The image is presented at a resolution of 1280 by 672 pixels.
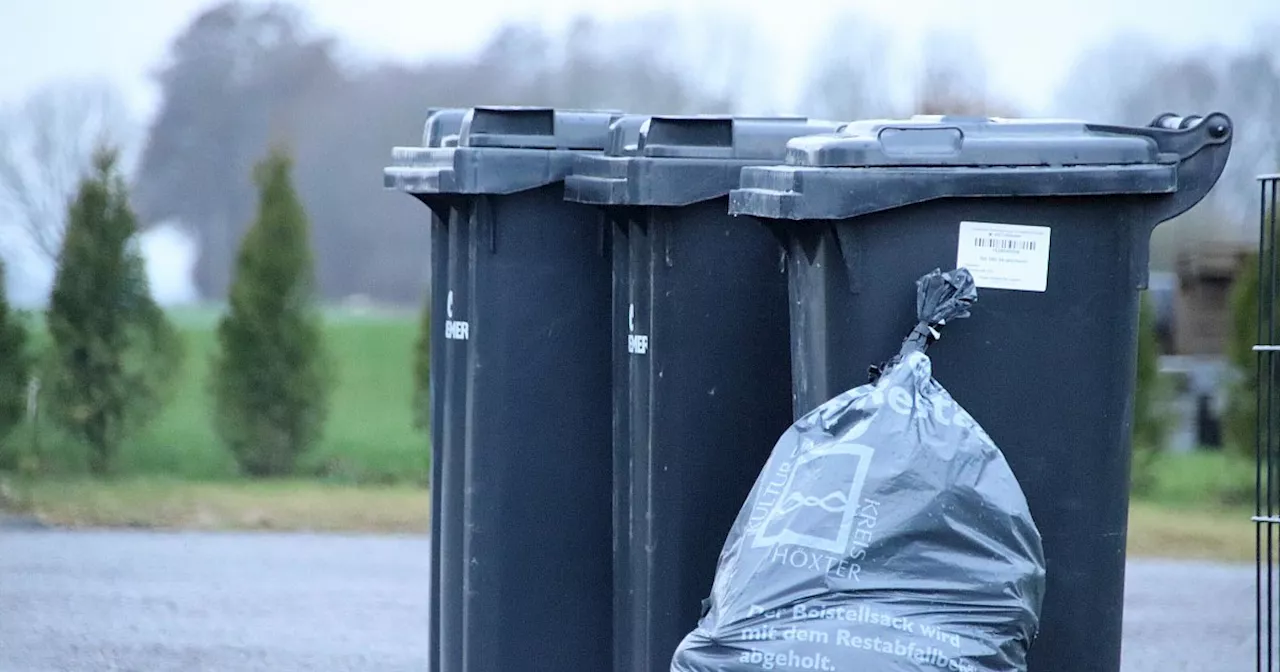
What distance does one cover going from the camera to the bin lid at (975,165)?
306 centimetres

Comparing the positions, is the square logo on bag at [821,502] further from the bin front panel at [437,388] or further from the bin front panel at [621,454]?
the bin front panel at [437,388]

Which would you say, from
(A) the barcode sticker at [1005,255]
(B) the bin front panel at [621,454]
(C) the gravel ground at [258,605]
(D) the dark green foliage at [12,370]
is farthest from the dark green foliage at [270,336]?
(A) the barcode sticker at [1005,255]

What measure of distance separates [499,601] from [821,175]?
1.44m

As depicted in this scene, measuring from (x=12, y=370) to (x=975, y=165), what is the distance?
7937 millimetres

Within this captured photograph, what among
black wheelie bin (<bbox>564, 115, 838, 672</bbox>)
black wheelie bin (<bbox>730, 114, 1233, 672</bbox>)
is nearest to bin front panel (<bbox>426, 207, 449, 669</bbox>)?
black wheelie bin (<bbox>564, 115, 838, 672</bbox>)

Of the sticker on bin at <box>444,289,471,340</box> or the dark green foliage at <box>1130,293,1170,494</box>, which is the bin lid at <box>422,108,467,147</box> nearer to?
the sticker on bin at <box>444,289,471,340</box>

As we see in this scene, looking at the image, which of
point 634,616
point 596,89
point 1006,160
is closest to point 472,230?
point 634,616

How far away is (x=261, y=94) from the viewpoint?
52.9ft

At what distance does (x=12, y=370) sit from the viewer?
9680mm

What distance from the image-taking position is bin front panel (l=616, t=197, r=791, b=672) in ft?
11.6

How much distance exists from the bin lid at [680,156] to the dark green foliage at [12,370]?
7.06 m

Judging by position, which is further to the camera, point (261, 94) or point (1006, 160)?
point (261, 94)

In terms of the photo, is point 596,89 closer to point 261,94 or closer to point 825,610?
point 261,94

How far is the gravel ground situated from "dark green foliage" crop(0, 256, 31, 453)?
1.43 m
